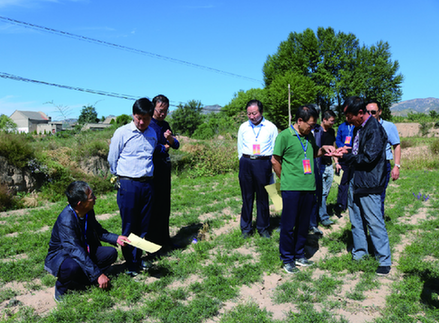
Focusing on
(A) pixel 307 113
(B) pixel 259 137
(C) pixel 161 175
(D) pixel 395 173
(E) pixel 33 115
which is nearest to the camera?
(A) pixel 307 113

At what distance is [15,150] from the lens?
885 centimetres

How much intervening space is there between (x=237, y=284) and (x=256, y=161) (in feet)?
6.61

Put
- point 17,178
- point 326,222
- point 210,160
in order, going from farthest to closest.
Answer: point 210,160, point 17,178, point 326,222

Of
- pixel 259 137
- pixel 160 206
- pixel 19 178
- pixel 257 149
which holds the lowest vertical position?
pixel 160 206

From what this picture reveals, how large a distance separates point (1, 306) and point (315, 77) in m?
47.1

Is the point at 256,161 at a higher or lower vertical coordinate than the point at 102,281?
higher

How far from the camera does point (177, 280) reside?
3873mm

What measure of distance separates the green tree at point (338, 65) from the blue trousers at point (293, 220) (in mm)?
42556

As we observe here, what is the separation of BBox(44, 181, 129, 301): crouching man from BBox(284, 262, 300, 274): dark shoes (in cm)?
203

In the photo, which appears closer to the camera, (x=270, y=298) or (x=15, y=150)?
(x=270, y=298)

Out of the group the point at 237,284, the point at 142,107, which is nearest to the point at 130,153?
the point at 142,107

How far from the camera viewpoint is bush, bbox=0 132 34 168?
346 inches

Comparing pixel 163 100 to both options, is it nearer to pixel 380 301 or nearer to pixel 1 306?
pixel 1 306

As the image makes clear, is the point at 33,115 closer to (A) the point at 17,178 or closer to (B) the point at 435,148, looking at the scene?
(A) the point at 17,178
